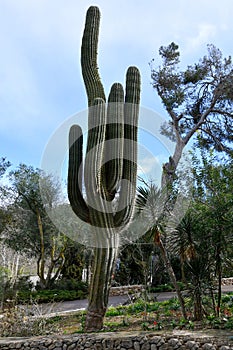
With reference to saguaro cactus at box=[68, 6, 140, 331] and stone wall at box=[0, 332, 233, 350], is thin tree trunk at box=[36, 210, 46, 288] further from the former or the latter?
stone wall at box=[0, 332, 233, 350]

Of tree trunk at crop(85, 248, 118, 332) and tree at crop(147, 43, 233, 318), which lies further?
tree at crop(147, 43, 233, 318)

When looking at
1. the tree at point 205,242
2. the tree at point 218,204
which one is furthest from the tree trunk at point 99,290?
the tree at point 218,204

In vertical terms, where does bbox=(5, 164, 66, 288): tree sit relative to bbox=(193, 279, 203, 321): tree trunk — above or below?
above

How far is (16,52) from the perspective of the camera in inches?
330

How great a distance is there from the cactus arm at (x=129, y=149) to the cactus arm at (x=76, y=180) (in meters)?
0.59

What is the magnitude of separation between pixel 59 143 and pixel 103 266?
3.20 meters

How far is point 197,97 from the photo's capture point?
49.7 feet

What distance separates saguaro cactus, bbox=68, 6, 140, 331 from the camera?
5566 millimetres

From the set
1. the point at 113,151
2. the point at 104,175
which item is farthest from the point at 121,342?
the point at 113,151

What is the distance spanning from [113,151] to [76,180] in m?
0.80

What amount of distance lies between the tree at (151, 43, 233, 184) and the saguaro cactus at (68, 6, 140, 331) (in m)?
8.22

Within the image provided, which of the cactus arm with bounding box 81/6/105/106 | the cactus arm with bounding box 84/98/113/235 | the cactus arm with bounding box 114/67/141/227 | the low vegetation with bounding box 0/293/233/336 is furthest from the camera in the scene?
the cactus arm with bounding box 81/6/105/106

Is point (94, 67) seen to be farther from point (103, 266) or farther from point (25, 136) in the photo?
point (103, 266)

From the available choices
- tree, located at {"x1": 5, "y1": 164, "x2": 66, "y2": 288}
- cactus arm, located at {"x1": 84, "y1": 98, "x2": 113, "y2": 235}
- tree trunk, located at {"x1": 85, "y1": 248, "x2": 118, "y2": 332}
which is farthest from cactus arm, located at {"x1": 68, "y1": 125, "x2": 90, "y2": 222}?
tree, located at {"x1": 5, "y1": 164, "x2": 66, "y2": 288}
